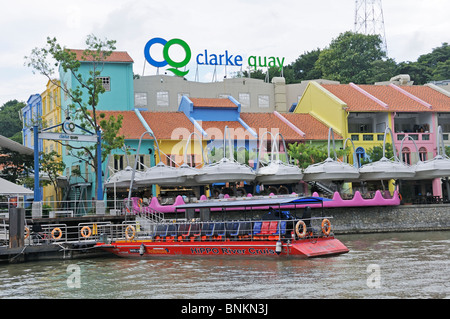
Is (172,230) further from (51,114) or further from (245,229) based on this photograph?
(51,114)

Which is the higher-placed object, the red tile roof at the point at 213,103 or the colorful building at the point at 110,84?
the colorful building at the point at 110,84

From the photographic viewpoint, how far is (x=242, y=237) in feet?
88.0

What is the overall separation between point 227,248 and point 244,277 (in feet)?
17.9

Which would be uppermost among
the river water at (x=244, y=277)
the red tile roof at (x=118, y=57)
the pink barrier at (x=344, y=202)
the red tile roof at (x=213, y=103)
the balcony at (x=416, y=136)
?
the red tile roof at (x=118, y=57)

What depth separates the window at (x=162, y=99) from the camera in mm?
56812

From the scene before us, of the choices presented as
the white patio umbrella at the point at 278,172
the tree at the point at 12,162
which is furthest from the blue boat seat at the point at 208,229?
the tree at the point at 12,162

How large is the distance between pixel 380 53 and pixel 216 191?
128 feet

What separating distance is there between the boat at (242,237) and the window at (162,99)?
90.2ft

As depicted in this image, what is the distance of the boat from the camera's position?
25.6 meters

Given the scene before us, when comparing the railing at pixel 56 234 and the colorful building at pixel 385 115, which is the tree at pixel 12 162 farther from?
the colorful building at pixel 385 115

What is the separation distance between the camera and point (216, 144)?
157 ft

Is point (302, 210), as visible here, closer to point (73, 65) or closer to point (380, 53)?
point (73, 65)

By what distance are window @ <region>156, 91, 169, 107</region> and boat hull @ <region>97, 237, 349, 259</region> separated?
28.3 m

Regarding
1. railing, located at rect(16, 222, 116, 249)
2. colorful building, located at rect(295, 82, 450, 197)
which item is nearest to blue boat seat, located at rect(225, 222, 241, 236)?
railing, located at rect(16, 222, 116, 249)
